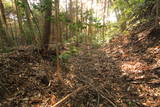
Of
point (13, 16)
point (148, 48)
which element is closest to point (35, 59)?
point (148, 48)

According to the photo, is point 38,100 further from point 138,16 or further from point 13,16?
point 13,16

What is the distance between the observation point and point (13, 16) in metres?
14.4

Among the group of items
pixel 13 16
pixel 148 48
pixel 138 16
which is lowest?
pixel 148 48

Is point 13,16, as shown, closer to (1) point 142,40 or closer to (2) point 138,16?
(2) point 138,16

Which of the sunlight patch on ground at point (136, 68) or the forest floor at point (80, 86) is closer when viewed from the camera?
the forest floor at point (80, 86)

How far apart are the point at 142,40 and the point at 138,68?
215 cm

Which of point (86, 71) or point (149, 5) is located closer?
point (86, 71)

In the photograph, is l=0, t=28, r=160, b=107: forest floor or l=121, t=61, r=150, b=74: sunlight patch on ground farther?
l=121, t=61, r=150, b=74: sunlight patch on ground

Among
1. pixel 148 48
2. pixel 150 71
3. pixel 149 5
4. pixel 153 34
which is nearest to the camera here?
pixel 150 71

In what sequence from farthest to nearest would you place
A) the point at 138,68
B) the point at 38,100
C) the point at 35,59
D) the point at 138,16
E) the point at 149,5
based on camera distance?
the point at 138,16 < the point at 149,5 < the point at 35,59 < the point at 138,68 < the point at 38,100

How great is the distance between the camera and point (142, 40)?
566 centimetres

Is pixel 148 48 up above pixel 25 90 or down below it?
above

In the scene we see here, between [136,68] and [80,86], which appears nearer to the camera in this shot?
[80,86]

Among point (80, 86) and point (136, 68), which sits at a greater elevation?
point (136, 68)
